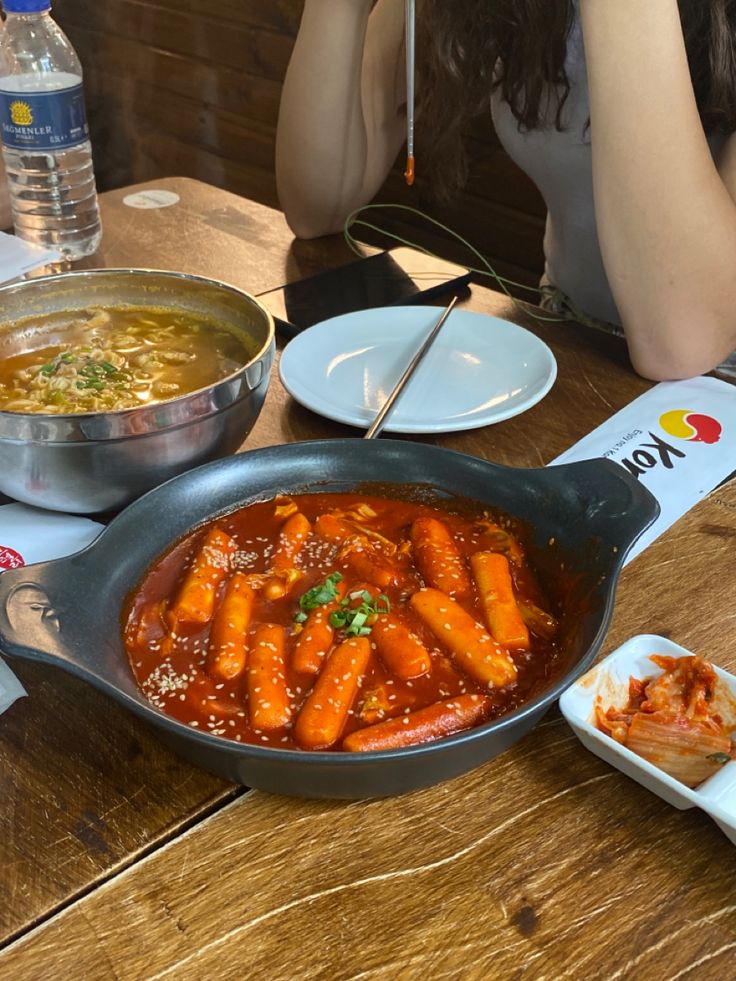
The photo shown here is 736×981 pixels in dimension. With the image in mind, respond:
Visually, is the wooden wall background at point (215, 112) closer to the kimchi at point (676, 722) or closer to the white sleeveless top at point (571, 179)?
the white sleeveless top at point (571, 179)

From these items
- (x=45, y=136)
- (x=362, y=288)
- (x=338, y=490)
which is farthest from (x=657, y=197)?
(x=45, y=136)

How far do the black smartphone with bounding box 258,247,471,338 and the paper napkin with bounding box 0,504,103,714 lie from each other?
0.62 meters

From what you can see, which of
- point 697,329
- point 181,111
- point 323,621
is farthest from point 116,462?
point 181,111

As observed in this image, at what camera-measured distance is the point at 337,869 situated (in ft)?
2.51

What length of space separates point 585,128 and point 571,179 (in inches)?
5.7

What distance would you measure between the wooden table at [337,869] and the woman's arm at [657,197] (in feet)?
2.44

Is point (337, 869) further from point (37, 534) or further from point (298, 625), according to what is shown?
point (37, 534)

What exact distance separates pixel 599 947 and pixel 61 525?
2.48 ft

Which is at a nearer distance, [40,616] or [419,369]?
[40,616]

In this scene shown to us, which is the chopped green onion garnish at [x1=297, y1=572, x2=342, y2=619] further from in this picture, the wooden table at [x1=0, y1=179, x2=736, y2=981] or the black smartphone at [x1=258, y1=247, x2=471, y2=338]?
the black smartphone at [x1=258, y1=247, x2=471, y2=338]

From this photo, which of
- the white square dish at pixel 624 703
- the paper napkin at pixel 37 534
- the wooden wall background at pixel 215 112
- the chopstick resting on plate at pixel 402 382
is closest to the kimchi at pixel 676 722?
the white square dish at pixel 624 703

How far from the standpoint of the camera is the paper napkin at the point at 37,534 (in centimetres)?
108

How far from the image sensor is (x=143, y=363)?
1249 mm

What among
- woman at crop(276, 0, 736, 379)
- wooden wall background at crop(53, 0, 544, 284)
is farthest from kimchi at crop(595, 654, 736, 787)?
wooden wall background at crop(53, 0, 544, 284)
